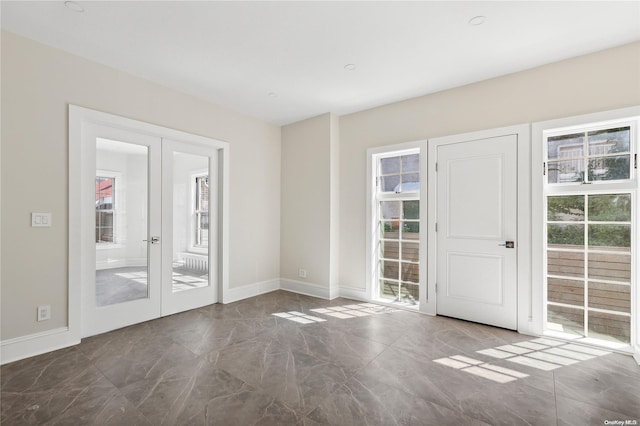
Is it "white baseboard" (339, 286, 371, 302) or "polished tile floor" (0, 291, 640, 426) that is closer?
"polished tile floor" (0, 291, 640, 426)

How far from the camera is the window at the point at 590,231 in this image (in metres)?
2.83

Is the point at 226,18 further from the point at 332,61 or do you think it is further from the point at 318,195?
the point at 318,195

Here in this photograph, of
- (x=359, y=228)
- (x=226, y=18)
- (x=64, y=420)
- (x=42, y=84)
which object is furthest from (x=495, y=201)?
(x=42, y=84)

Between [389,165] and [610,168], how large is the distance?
232 centimetres

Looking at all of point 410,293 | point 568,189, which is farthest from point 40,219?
point 568,189

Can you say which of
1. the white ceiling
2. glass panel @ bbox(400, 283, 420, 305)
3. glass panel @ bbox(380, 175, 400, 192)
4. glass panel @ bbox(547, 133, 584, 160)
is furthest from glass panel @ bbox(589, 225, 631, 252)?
glass panel @ bbox(380, 175, 400, 192)

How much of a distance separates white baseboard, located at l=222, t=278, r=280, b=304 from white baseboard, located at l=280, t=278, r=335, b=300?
164 millimetres

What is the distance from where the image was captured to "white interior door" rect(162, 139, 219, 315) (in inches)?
148

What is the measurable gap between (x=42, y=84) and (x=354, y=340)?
3.83m

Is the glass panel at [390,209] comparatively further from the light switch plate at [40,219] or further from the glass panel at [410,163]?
the light switch plate at [40,219]

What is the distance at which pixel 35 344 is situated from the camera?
2.68 meters

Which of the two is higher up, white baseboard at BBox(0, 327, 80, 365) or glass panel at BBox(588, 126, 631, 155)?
glass panel at BBox(588, 126, 631, 155)

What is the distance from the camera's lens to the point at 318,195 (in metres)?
4.69

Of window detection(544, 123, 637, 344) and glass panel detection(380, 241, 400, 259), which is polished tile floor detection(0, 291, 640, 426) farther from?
glass panel detection(380, 241, 400, 259)
